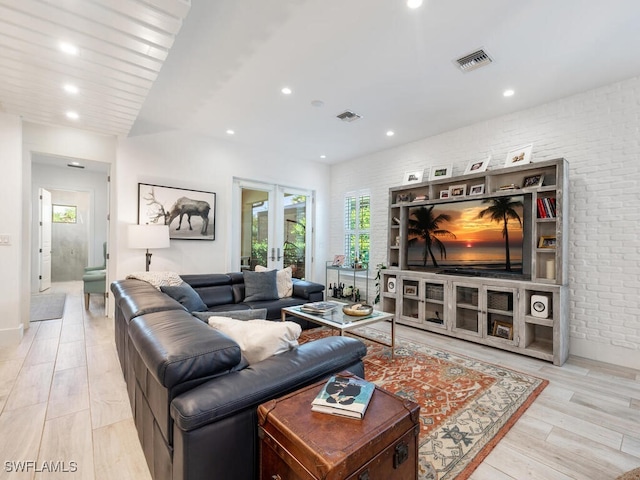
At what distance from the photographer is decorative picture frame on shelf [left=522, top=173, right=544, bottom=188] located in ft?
11.1

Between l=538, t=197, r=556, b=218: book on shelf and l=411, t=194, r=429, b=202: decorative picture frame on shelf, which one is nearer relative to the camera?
l=538, t=197, r=556, b=218: book on shelf

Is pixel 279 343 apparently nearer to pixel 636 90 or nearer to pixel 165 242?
pixel 165 242

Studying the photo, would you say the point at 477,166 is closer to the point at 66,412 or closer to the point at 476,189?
the point at 476,189

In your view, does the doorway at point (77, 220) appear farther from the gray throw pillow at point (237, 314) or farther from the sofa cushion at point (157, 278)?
the gray throw pillow at point (237, 314)

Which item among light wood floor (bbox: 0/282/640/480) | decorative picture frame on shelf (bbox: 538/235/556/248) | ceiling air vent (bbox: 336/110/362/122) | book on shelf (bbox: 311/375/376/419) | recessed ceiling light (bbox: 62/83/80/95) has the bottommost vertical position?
light wood floor (bbox: 0/282/640/480)

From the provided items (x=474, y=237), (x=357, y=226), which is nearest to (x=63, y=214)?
(x=357, y=226)

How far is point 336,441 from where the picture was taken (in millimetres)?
1001

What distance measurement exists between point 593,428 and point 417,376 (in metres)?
1.17

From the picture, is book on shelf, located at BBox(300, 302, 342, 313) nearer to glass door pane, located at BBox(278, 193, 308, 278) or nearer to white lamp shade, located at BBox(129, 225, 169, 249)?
white lamp shade, located at BBox(129, 225, 169, 249)

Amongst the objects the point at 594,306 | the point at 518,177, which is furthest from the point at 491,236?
the point at 594,306

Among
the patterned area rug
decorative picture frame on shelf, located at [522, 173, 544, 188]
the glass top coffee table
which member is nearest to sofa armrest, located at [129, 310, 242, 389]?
the patterned area rug

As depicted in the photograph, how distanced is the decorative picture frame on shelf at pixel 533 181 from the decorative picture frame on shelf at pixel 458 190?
2.18ft

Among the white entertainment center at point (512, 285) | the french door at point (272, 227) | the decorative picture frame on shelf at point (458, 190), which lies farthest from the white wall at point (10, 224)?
the decorative picture frame on shelf at point (458, 190)

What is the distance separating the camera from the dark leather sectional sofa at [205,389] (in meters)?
1.08
